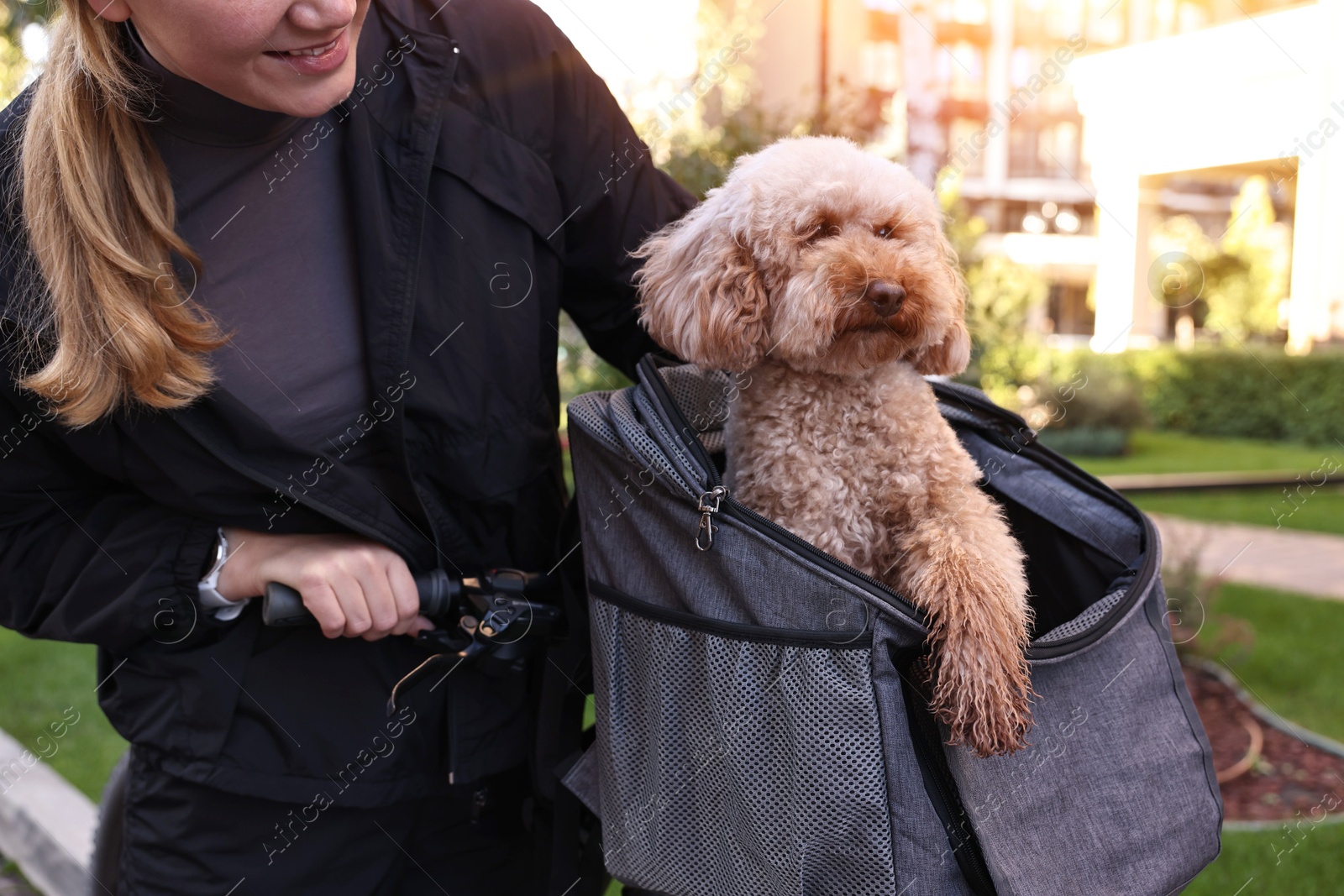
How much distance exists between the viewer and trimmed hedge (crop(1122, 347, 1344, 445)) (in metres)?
13.3

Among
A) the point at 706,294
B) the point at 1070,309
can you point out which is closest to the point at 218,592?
the point at 706,294

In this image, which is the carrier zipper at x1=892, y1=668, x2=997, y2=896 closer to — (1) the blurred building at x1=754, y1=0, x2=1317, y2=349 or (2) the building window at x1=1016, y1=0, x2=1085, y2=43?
(1) the blurred building at x1=754, y1=0, x2=1317, y2=349

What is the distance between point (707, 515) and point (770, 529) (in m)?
0.09

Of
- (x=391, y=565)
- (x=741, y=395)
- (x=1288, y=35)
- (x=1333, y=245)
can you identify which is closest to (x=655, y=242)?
(x=741, y=395)

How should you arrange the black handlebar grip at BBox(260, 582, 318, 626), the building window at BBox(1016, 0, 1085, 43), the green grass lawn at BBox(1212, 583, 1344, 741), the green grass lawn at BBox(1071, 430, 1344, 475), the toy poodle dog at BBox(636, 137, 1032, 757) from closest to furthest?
the black handlebar grip at BBox(260, 582, 318, 626), the toy poodle dog at BBox(636, 137, 1032, 757), the green grass lawn at BBox(1212, 583, 1344, 741), the green grass lawn at BBox(1071, 430, 1344, 475), the building window at BBox(1016, 0, 1085, 43)

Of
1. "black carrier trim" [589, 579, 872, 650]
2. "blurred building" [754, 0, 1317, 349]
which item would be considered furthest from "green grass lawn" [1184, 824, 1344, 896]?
"black carrier trim" [589, 579, 872, 650]

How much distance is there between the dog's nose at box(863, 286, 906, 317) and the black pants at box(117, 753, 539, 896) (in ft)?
3.42

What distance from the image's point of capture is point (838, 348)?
1607 mm

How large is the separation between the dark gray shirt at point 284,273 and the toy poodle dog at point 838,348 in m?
0.51

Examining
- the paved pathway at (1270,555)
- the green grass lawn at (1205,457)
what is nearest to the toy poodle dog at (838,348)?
the paved pathway at (1270,555)

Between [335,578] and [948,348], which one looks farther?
[948,348]

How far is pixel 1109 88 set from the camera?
1245 cm

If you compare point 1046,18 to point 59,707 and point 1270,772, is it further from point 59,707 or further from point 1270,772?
point 59,707

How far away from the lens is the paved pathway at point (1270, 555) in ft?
20.7
